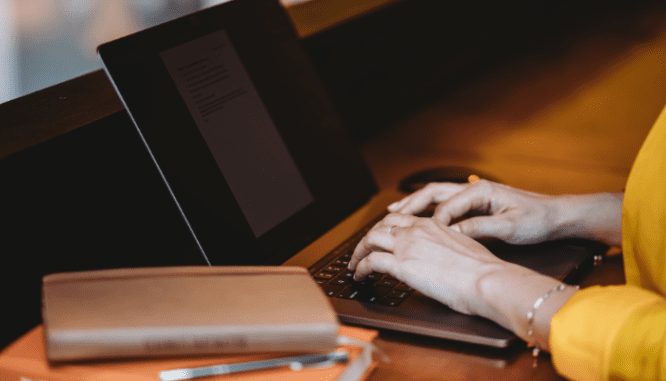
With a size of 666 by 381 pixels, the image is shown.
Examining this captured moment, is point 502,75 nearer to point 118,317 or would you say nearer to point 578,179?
point 578,179

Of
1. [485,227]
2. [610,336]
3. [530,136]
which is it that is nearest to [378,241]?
[485,227]

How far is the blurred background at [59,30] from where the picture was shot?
2.41m

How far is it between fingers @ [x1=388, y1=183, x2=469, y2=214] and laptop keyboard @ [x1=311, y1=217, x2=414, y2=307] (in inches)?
4.8

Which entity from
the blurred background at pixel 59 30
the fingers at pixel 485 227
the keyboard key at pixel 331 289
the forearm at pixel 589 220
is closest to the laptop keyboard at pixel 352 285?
the keyboard key at pixel 331 289

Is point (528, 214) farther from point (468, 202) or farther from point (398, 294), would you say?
point (398, 294)

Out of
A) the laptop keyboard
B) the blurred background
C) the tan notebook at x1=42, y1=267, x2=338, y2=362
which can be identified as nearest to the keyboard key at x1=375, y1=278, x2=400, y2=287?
the laptop keyboard

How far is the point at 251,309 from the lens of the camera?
1.58 feet

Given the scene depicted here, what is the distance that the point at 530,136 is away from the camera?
133 centimetres

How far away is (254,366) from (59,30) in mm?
2481

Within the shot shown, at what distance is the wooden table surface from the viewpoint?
Answer: 1.96 feet

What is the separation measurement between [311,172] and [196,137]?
0.65ft

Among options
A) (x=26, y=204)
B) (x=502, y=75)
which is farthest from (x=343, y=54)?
(x=26, y=204)

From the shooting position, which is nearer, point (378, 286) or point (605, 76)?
point (378, 286)

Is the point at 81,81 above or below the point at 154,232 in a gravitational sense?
above
